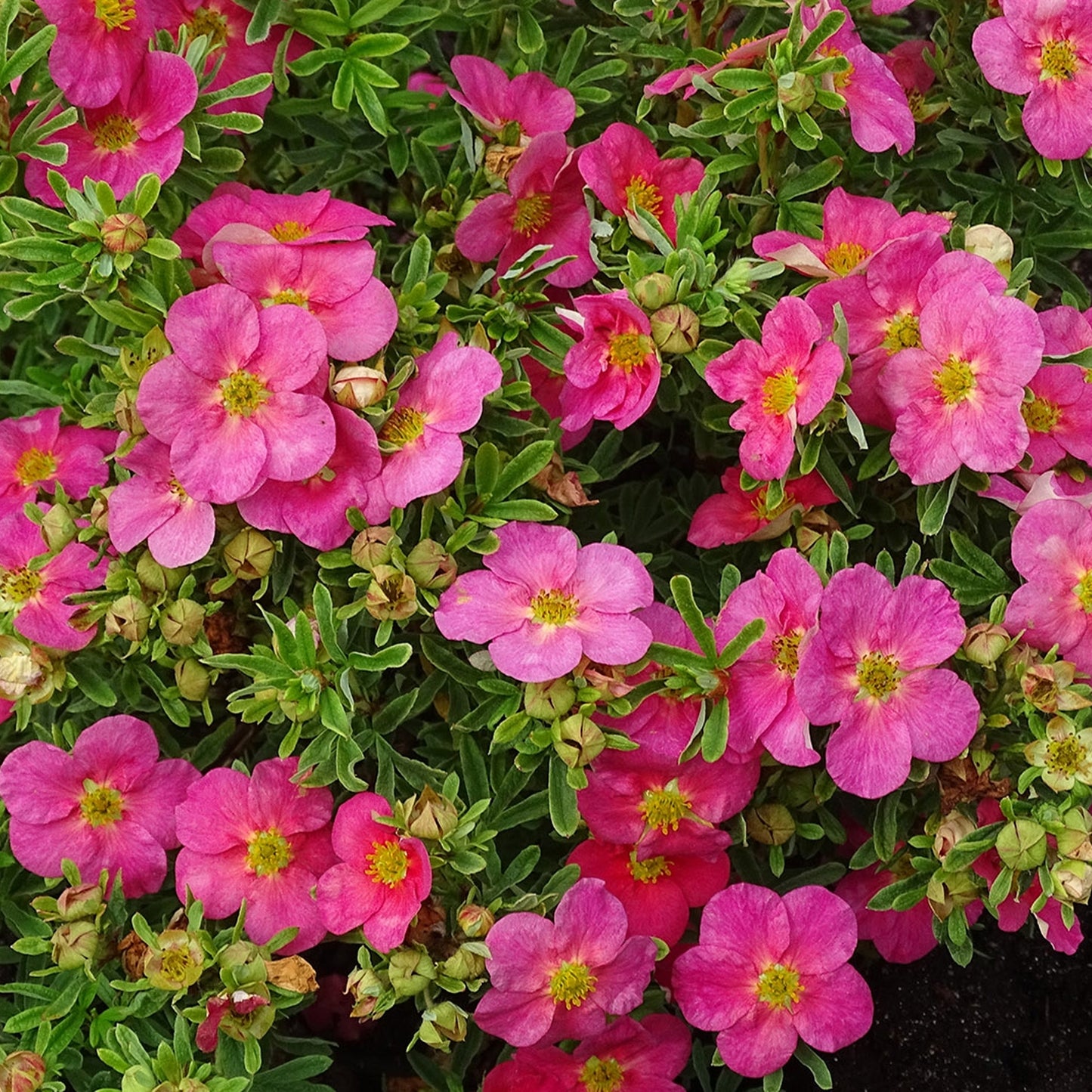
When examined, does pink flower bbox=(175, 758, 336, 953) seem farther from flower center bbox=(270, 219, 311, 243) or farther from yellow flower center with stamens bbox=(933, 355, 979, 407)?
yellow flower center with stamens bbox=(933, 355, 979, 407)

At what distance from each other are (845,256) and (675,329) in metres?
0.32

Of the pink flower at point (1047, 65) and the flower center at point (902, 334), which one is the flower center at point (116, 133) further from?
the pink flower at point (1047, 65)

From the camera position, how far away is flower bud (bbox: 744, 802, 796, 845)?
6.25 feet

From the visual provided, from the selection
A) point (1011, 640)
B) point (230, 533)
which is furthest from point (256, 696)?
point (1011, 640)

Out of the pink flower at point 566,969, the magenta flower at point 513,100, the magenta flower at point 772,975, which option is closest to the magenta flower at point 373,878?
the pink flower at point 566,969

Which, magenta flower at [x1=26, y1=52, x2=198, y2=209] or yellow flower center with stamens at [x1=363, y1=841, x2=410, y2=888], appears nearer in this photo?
yellow flower center with stamens at [x1=363, y1=841, x2=410, y2=888]

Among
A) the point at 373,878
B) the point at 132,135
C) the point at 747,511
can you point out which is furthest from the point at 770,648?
the point at 132,135

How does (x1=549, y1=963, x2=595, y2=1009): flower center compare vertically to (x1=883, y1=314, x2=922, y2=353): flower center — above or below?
below

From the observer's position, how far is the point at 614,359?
5.98 feet

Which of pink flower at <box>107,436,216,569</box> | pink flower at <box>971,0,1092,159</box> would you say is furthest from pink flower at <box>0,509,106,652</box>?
pink flower at <box>971,0,1092,159</box>

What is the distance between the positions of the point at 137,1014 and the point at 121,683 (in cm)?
45

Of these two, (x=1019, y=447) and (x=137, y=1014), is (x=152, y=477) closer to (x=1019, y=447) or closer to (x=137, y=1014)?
(x=137, y=1014)

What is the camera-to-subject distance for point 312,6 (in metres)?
2.09

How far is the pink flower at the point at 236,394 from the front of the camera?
170 centimetres
